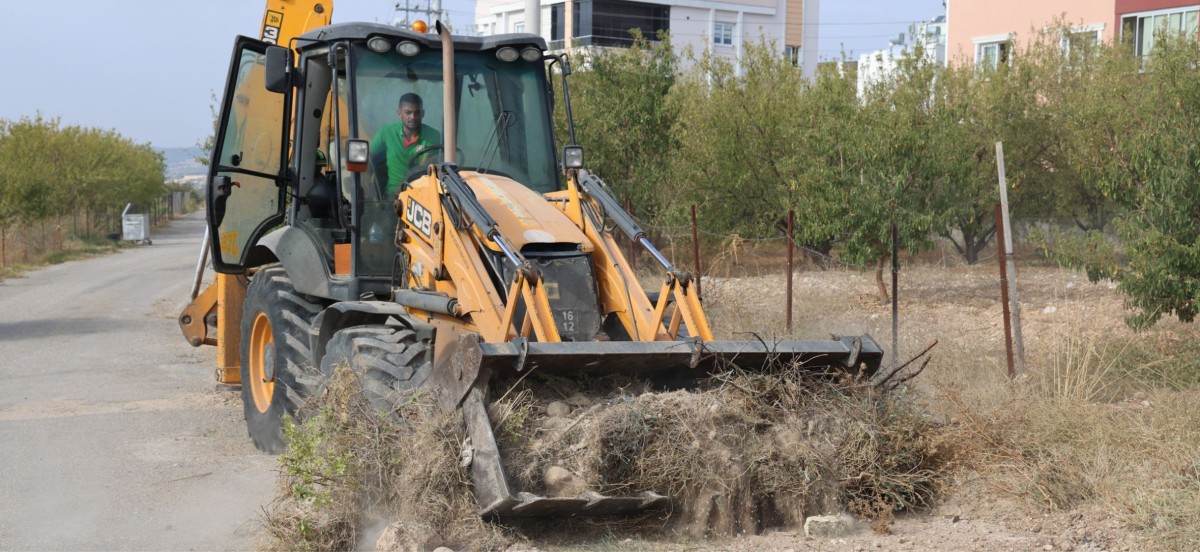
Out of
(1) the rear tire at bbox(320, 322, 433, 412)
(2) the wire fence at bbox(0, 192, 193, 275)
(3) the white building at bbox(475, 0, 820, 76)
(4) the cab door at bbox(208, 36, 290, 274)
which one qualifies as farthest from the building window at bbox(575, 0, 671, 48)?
(1) the rear tire at bbox(320, 322, 433, 412)

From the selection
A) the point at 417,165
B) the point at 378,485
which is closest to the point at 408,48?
the point at 417,165

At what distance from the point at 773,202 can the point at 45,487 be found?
52.7 ft

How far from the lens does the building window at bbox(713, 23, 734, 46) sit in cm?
6419

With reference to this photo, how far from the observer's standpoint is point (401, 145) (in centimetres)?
771

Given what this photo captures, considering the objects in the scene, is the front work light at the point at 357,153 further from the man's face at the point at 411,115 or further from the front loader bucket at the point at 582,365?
the front loader bucket at the point at 582,365

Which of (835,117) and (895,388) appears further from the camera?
(835,117)

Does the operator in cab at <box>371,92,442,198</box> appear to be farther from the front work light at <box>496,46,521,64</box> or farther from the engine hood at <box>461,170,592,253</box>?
the front work light at <box>496,46,521,64</box>

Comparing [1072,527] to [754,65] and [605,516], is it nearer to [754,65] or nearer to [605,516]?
[605,516]

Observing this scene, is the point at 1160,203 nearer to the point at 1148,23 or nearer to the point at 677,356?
the point at 677,356

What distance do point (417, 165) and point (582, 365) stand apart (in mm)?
2302

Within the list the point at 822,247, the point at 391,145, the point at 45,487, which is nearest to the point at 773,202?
the point at 822,247

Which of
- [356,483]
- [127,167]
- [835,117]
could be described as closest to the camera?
[356,483]

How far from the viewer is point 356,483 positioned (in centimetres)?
593

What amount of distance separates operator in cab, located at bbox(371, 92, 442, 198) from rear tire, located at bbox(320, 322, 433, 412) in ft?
4.14
